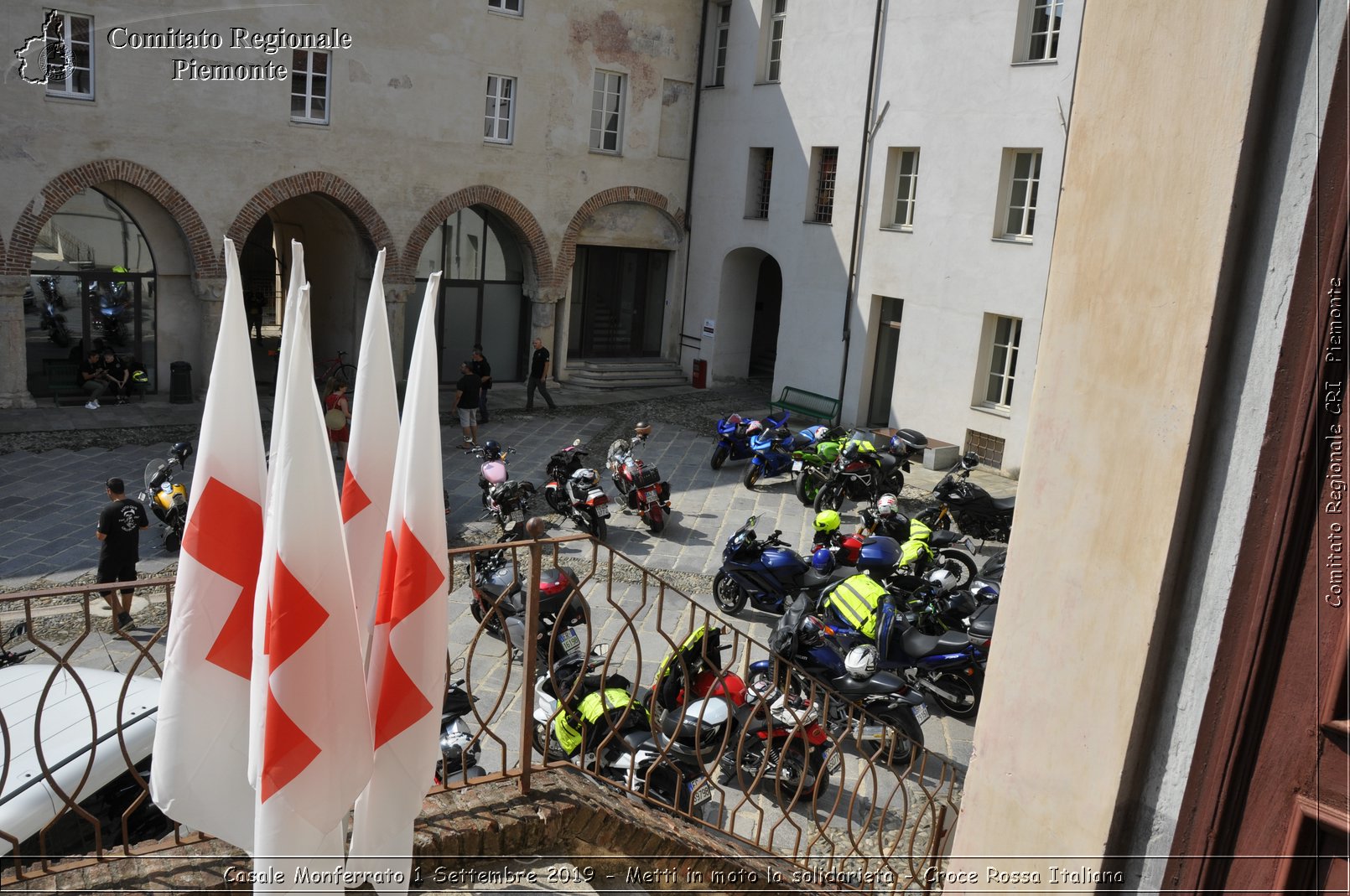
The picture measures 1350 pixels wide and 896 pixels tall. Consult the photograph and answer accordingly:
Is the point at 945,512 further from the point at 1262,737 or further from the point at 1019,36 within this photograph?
the point at 1262,737

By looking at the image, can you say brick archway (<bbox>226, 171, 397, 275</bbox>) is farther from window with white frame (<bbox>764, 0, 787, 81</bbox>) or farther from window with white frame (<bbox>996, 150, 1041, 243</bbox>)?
window with white frame (<bbox>996, 150, 1041, 243</bbox>)

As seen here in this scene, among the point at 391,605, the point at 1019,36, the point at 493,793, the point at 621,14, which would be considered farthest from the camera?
the point at 621,14

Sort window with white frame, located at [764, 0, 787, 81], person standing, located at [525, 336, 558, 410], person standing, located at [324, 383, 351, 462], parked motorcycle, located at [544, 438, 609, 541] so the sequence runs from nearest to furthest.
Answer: parked motorcycle, located at [544, 438, 609, 541], person standing, located at [324, 383, 351, 462], person standing, located at [525, 336, 558, 410], window with white frame, located at [764, 0, 787, 81]

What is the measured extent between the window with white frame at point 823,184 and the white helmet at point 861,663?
40.6 ft

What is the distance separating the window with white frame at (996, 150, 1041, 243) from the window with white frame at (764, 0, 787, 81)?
17.2ft

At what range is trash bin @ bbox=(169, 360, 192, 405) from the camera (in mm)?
16625

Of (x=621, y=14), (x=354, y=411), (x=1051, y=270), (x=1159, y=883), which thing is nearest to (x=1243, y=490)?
(x=1051, y=270)

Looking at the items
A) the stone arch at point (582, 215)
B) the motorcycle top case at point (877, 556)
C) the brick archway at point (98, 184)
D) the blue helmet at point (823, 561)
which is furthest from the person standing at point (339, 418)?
the stone arch at point (582, 215)

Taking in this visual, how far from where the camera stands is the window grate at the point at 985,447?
1620 centimetres

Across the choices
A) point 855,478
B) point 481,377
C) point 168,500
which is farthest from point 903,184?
point 168,500

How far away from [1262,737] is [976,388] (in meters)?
14.3

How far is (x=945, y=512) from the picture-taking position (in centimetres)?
1255

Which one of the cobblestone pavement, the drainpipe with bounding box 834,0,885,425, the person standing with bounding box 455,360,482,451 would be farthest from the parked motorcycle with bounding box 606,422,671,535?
the drainpipe with bounding box 834,0,885,425

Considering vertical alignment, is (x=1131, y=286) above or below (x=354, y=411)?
above
